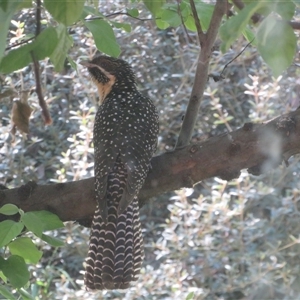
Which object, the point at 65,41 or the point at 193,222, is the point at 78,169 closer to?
the point at 193,222

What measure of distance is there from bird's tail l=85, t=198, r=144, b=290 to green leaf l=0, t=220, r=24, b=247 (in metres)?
0.89

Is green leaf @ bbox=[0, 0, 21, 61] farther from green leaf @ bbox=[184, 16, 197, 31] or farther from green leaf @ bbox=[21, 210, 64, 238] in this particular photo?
green leaf @ bbox=[184, 16, 197, 31]

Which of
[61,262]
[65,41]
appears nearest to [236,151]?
[65,41]

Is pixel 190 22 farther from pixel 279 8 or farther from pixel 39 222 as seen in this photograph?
pixel 279 8

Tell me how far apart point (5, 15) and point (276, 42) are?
33 cm

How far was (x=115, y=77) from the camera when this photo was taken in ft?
9.71

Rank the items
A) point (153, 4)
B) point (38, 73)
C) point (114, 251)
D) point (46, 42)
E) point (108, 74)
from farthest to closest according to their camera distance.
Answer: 1. point (108, 74)
2. point (114, 251)
3. point (38, 73)
4. point (46, 42)
5. point (153, 4)

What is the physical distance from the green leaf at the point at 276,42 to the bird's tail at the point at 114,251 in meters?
1.46

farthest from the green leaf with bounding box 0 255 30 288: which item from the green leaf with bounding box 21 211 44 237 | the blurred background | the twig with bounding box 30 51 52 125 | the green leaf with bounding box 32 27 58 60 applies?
the blurred background

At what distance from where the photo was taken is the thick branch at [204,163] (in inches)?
69.0

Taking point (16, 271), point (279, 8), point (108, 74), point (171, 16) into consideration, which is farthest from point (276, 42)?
point (108, 74)

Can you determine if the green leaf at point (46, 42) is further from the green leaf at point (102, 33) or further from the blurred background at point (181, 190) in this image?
the blurred background at point (181, 190)

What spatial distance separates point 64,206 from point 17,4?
1.20 meters

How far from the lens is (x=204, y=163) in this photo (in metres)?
1.84
